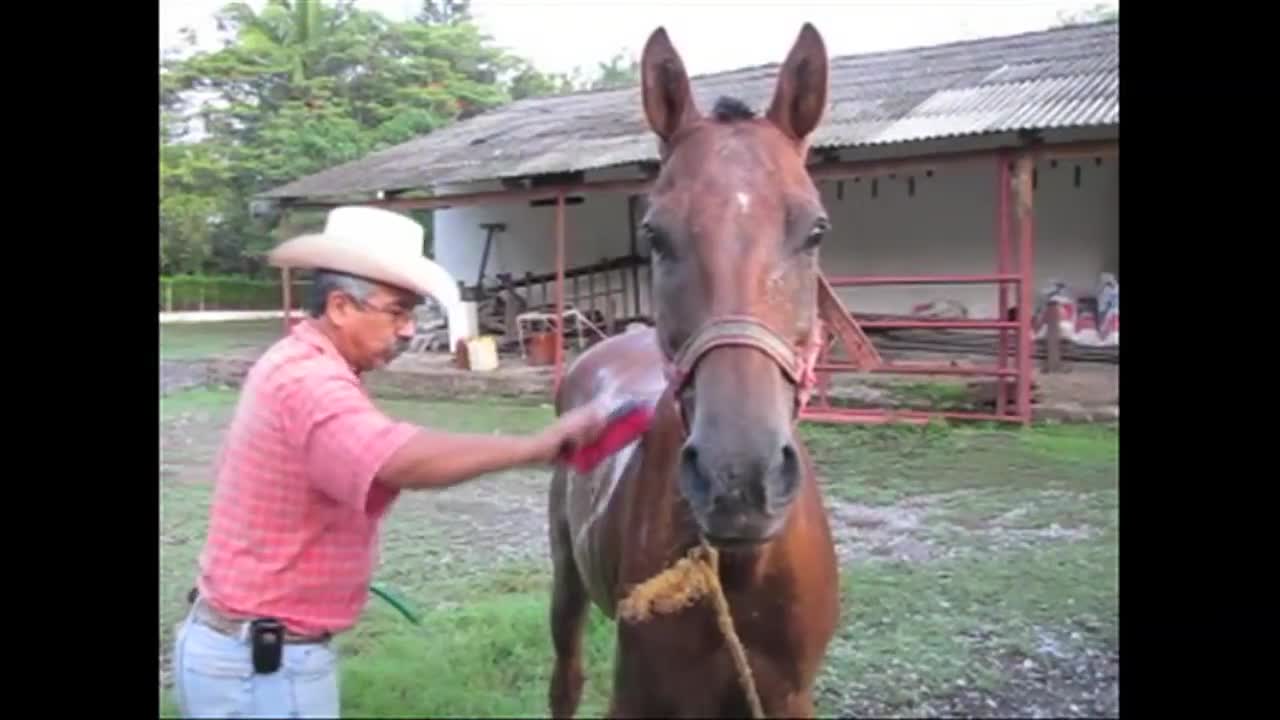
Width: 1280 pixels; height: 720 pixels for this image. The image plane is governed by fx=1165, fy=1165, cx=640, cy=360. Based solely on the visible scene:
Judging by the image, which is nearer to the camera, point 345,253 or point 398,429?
point 398,429

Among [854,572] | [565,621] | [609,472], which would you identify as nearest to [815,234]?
[609,472]

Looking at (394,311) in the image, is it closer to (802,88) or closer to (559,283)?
(802,88)

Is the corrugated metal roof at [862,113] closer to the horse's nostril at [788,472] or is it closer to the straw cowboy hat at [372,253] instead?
the straw cowboy hat at [372,253]

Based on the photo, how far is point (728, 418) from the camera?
5.37 ft

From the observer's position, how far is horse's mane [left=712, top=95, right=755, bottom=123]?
1.92 meters

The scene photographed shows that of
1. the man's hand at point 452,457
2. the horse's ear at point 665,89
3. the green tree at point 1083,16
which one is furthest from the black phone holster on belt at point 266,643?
the green tree at point 1083,16

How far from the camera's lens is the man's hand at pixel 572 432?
1.85 m

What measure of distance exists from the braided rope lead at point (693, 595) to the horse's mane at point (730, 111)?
0.70 meters

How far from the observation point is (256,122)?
662 cm

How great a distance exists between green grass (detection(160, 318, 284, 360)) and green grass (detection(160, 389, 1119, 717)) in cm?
22
